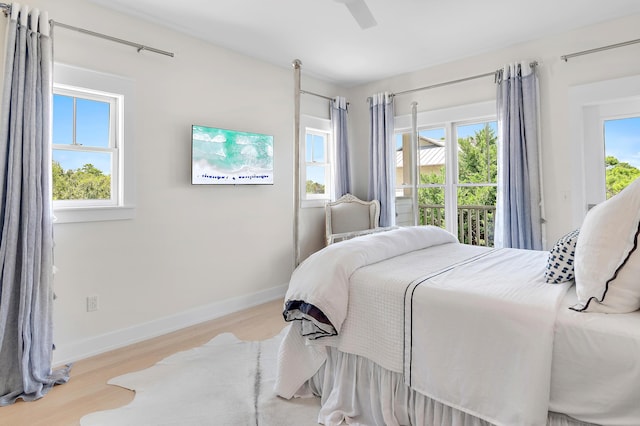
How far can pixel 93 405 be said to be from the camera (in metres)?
1.94

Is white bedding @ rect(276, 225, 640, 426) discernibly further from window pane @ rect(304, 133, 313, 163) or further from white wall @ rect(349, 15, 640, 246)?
window pane @ rect(304, 133, 313, 163)

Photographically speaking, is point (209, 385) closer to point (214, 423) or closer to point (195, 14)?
point (214, 423)

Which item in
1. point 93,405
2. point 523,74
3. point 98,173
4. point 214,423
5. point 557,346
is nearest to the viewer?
point 557,346

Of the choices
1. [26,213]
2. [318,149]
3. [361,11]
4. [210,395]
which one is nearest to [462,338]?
[210,395]

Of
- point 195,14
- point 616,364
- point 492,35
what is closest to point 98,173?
point 195,14

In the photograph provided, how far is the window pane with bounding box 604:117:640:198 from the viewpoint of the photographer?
3.01m

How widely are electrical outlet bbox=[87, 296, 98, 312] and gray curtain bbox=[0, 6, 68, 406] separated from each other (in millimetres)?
361

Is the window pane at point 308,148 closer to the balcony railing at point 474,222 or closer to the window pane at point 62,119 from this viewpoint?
the balcony railing at point 474,222

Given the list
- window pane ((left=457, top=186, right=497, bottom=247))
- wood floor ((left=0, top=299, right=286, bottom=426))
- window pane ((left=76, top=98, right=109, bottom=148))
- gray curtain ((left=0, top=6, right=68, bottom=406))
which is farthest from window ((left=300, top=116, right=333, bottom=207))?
gray curtain ((left=0, top=6, right=68, bottom=406))

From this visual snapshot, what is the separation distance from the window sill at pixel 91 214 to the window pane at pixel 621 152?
13.3 ft

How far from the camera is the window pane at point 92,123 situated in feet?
8.54

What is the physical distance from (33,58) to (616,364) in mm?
3243

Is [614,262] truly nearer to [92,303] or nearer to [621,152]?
[621,152]

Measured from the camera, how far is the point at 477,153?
3.85 m
